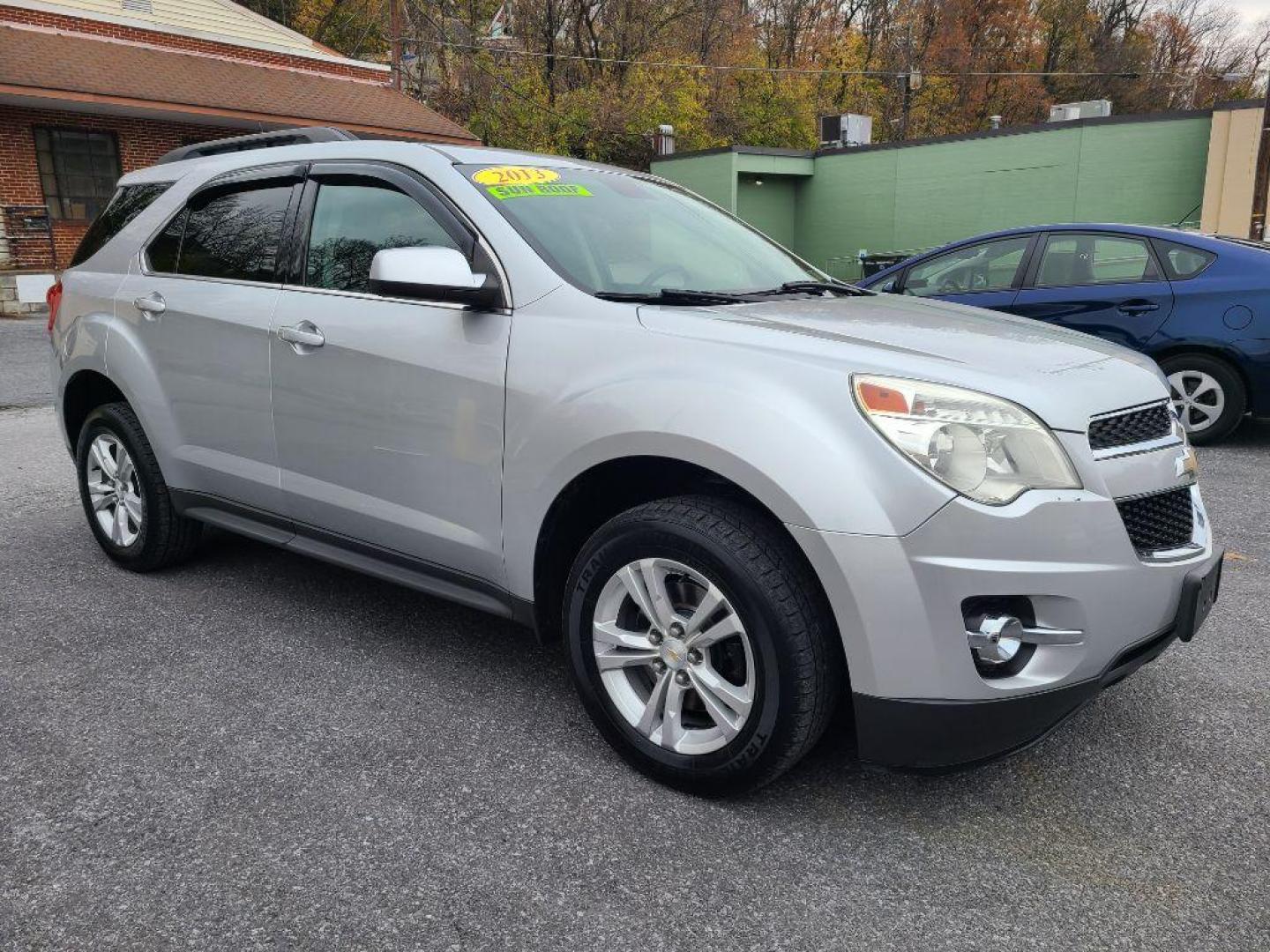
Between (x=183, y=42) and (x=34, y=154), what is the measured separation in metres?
4.50

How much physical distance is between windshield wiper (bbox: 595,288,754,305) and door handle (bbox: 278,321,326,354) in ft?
3.41

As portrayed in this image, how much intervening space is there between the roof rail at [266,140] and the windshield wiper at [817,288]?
66.9 inches

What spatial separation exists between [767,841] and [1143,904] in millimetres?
841

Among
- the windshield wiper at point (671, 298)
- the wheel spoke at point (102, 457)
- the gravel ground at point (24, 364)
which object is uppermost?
the windshield wiper at point (671, 298)

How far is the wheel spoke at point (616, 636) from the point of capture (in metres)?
2.66

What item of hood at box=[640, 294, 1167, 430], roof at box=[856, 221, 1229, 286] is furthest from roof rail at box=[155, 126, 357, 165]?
roof at box=[856, 221, 1229, 286]

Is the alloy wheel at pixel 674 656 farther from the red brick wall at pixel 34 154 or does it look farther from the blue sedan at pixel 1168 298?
the red brick wall at pixel 34 154

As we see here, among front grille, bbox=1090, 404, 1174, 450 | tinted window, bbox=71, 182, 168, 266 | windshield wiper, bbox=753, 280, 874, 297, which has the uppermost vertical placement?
tinted window, bbox=71, 182, 168, 266

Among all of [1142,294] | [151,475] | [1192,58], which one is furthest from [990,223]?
[1192,58]

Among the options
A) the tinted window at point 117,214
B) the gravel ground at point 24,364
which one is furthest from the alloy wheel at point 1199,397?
the gravel ground at point 24,364

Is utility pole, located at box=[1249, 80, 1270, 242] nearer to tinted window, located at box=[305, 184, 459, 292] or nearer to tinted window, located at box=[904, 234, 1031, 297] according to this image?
tinted window, located at box=[904, 234, 1031, 297]

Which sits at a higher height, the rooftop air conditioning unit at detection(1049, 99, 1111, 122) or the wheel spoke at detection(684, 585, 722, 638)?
the rooftop air conditioning unit at detection(1049, 99, 1111, 122)

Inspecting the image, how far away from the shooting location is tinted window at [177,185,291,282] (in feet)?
12.0

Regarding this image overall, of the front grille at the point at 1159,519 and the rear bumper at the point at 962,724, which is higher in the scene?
the front grille at the point at 1159,519
